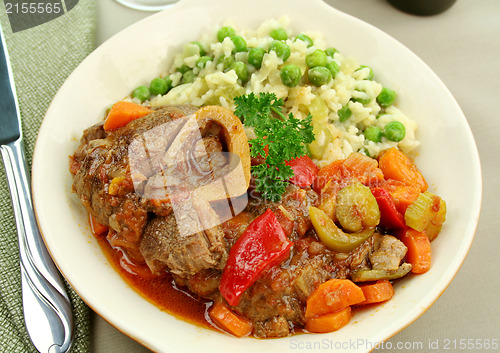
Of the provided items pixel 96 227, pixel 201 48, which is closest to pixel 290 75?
pixel 201 48

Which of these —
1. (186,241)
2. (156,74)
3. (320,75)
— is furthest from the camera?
(156,74)

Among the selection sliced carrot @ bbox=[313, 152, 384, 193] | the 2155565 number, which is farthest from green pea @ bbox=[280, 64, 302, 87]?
the 2155565 number

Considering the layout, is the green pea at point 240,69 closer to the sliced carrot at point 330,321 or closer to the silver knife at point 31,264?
the silver knife at point 31,264

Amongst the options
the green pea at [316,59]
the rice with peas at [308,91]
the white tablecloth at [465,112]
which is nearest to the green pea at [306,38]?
the rice with peas at [308,91]

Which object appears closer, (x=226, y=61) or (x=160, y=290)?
(x=160, y=290)

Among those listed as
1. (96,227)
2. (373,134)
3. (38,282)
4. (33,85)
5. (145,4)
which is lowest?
(38,282)

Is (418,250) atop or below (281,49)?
below

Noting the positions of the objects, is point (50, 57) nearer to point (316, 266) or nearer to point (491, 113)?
point (316, 266)

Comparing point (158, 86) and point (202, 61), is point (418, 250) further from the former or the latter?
point (158, 86)
